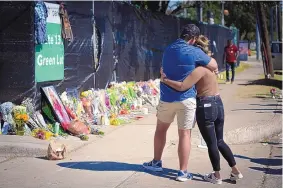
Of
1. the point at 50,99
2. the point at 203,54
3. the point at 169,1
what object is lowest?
the point at 50,99

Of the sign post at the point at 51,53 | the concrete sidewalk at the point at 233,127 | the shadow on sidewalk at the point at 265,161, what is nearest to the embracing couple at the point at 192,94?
the shadow on sidewalk at the point at 265,161

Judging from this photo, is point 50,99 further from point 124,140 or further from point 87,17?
point 87,17

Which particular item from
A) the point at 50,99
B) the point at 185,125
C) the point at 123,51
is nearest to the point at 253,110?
the point at 123,51

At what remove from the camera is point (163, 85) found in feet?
19.6

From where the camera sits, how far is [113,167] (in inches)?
259

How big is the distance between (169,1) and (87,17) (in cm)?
2294

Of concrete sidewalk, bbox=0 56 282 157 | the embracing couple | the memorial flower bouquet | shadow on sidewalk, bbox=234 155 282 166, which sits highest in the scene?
the embracing couple

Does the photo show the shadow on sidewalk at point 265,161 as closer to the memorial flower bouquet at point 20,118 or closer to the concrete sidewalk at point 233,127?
the concrete sidewalk at point 233,127

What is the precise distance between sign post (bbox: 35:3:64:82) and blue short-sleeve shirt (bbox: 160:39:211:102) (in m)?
3.21

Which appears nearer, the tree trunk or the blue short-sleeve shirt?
the blue short-sleeve shirt

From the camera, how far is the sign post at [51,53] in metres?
8.50

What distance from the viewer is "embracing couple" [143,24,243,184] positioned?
18.9ft

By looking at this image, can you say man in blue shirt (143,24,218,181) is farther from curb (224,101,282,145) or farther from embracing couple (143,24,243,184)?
curb (224,101,282,145)

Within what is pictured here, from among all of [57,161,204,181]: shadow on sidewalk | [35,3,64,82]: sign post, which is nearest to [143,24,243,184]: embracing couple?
[57,161,204,181]: shadow on sidewalk
